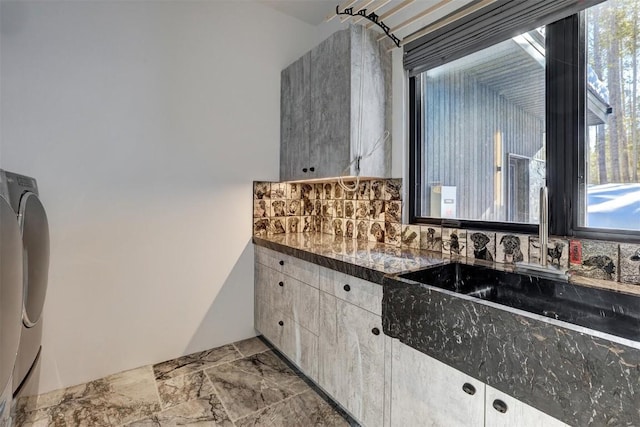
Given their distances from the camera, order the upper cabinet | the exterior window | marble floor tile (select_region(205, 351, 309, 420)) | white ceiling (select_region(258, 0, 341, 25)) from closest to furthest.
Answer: the exterior window < marble floor tile (select_region(205, 351, 309, 420)) < the upper cabinet < white ceiling (select_region(258, 0, 341, 25))

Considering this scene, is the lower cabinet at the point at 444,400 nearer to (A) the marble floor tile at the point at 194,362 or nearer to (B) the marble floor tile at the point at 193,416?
(B) the marble floor tile at the point at 193,416

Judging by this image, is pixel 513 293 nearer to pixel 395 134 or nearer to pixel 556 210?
pixel 556 210

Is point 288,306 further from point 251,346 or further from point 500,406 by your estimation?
point 500,406

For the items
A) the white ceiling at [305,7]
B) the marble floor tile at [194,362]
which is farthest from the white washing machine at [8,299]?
the white ceiling at [305,7]

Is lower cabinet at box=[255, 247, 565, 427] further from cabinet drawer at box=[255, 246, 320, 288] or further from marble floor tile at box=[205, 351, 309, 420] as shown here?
marble floor tile at box=[205, 351, 309, 420]

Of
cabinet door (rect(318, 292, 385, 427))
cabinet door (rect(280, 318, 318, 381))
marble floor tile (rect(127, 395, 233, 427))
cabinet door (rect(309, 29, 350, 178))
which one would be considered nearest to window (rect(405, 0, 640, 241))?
cabinet door (rect(309, 29, 350, 178))

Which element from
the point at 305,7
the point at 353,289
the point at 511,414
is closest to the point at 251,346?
the point at 353,289

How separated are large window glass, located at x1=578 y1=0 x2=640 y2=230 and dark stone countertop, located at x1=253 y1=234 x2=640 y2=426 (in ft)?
2.74

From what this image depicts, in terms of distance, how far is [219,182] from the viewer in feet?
7.49

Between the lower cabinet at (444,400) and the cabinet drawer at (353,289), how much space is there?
18 cm

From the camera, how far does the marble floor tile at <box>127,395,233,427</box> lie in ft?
5.03

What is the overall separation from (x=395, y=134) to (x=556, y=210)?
1004mm

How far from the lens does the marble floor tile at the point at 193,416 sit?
5.03ft

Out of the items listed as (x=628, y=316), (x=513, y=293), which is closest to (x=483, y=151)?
(x=513, y=293)
